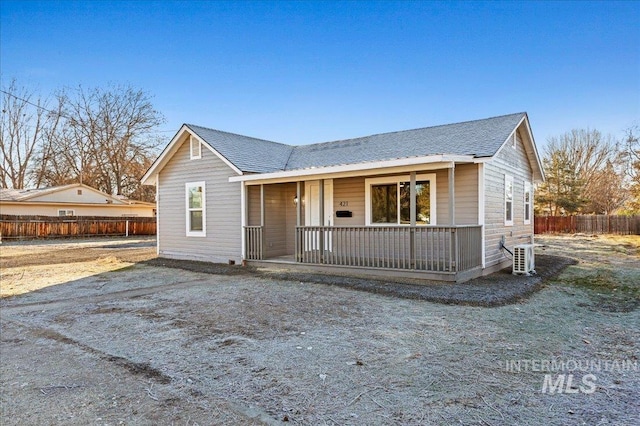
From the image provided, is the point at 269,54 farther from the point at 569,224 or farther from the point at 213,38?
the point at 569,224

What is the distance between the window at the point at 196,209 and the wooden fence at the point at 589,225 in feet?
83.8

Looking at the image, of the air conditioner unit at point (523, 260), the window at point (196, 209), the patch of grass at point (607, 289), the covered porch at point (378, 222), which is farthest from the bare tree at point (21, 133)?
the patch of grass at point (607, 289)

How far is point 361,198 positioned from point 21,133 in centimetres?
3598

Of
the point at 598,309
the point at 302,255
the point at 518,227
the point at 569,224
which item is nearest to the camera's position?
the point at 598,309

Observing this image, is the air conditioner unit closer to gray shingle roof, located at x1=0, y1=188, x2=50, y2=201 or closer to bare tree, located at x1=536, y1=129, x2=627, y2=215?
bare tree, located at x1=536, y1=129, x2=627, y2=215

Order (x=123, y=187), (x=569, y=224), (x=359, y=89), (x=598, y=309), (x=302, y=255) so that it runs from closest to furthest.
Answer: (x=598, y=309), (x=302, y=255), (x=359, y=89), (x=569, y=224), (x=123, y=187)

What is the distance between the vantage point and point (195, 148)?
1277 cm

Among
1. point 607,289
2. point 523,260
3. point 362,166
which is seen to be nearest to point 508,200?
point 523,260

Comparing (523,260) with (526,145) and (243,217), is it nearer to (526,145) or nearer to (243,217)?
(526,145)

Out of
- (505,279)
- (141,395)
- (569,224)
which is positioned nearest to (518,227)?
(505,279)

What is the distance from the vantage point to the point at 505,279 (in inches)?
357

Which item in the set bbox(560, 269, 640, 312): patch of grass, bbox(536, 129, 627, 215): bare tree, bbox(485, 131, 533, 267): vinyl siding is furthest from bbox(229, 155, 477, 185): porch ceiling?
bbox(536, 129, 627, 215): bare tree

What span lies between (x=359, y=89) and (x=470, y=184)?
459 inches

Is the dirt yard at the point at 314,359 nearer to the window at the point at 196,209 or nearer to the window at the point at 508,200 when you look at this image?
the window at the point at 508,200
